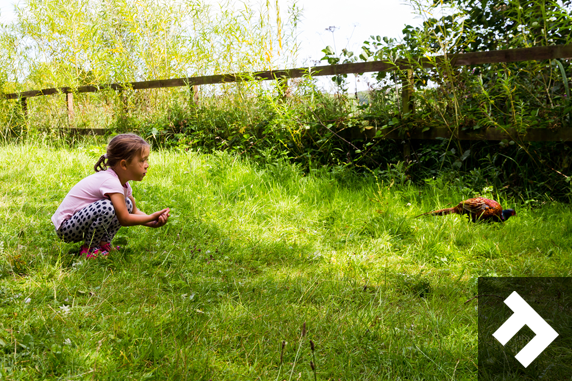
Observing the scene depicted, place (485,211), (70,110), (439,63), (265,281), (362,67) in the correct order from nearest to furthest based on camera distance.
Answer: (265,281) < (485,211) < (439,63) < (362,67) < (70,110)

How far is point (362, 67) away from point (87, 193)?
355 cm

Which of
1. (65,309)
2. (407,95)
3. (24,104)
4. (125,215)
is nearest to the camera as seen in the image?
(65,309)

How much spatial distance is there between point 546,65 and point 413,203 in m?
1.86

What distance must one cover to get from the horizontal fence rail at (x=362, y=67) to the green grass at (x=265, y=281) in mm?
1313

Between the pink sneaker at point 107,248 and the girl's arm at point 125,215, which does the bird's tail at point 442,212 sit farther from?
the pink sneaker at point 107,248

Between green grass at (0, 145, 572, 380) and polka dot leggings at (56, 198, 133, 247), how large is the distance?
146mm

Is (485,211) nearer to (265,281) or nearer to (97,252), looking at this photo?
(265,281)

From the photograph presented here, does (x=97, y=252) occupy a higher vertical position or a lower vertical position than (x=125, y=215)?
lower

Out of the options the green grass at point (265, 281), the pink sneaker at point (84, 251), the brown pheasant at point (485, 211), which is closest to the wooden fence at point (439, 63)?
the green grass at point (265, 281)

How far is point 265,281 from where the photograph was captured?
2.72m

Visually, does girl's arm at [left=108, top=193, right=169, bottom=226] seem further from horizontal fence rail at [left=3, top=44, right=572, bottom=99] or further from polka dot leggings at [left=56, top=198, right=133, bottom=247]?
horizontal fence rail at [left=3, top=44, right=572, bottom=99]

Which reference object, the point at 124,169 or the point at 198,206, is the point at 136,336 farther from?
the point at 198,206

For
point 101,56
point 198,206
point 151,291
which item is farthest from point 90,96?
point 151,291

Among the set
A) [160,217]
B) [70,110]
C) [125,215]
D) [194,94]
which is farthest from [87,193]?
[70,110]
